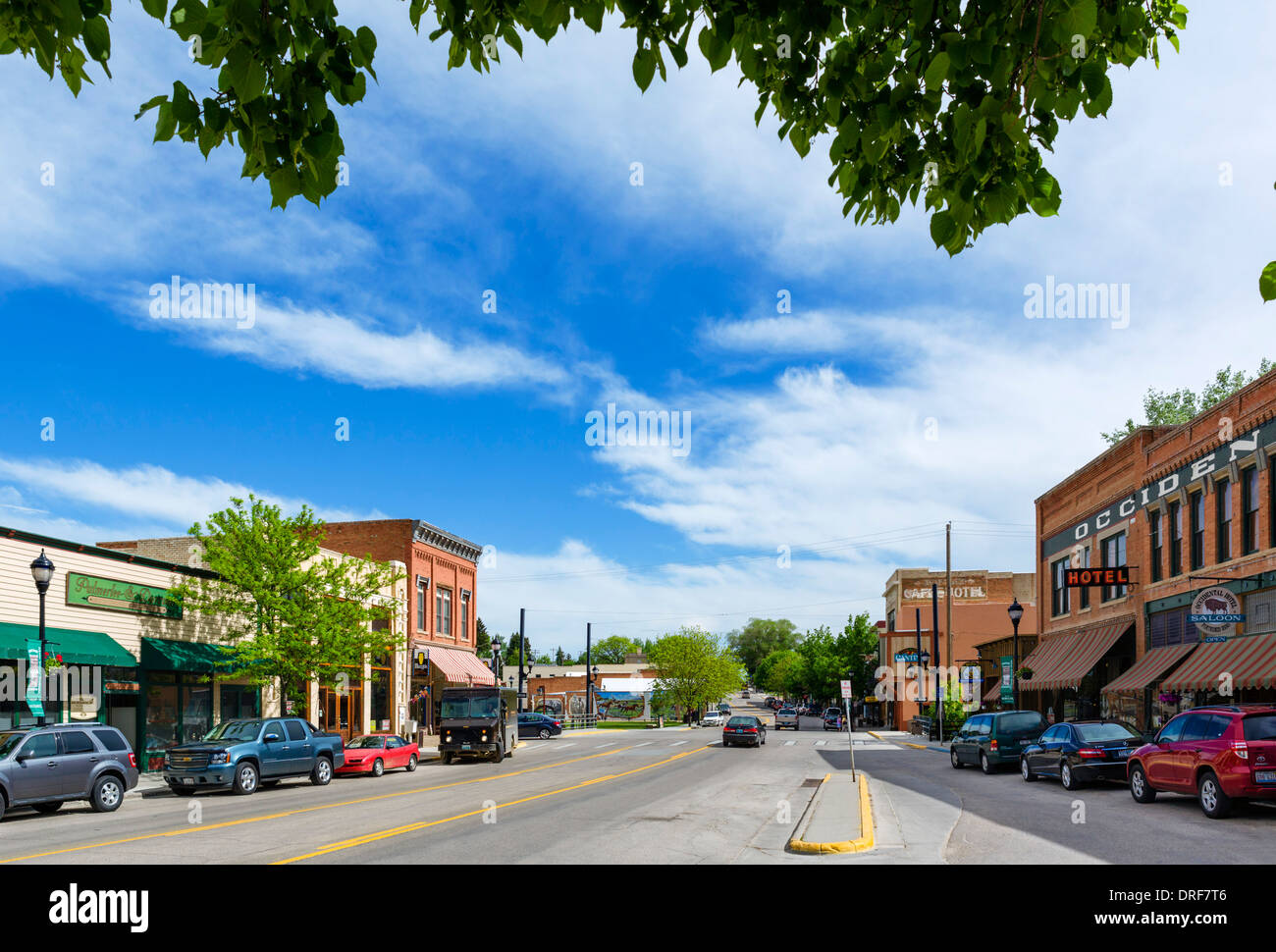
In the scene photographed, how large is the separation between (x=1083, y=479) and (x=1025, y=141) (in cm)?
3608

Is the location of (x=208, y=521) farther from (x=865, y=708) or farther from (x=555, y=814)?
(x=865, y=708)

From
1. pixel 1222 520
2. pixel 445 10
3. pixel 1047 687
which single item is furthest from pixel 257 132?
pixel 1047 687

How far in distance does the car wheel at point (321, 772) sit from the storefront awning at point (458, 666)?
956 inches

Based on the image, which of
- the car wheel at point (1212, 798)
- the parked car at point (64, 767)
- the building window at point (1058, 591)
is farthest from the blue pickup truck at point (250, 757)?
the building window at point (1058, 591)

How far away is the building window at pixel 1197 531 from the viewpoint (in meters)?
29.0

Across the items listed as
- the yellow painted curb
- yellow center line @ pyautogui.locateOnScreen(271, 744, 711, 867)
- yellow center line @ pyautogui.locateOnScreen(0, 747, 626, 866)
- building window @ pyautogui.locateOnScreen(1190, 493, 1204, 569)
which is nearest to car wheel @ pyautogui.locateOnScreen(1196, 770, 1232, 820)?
the yellow painted curb

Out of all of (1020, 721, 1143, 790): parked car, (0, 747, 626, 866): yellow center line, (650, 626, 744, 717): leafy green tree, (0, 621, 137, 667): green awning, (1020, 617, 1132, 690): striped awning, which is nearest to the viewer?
(0, 747, 626, 866): yellow center line

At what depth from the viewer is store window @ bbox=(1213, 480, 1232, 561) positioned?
27.4 metres

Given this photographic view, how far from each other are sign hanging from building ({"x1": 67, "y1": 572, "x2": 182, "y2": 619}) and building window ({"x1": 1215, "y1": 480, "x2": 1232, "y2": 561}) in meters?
29.0

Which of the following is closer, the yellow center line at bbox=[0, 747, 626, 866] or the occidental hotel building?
the yellow center line at bbox=[0, 747, 626, 866]

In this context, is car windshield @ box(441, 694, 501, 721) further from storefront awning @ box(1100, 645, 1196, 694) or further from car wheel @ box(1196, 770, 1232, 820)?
car wheel @ box(1196, 770, 1232, 820)

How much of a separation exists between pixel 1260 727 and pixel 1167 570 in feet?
52.5

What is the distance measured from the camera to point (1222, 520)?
91.5 feet

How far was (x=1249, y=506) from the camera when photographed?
26.4m
